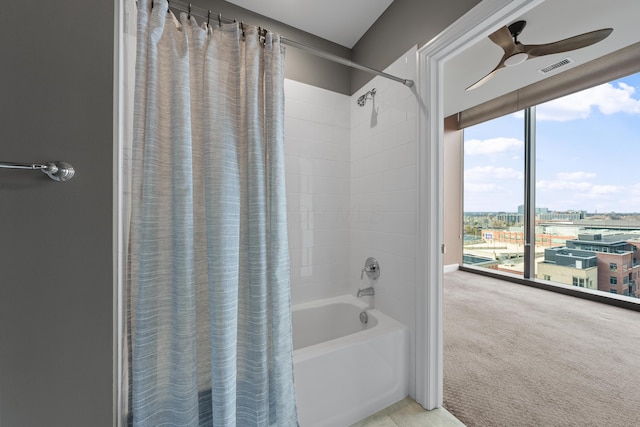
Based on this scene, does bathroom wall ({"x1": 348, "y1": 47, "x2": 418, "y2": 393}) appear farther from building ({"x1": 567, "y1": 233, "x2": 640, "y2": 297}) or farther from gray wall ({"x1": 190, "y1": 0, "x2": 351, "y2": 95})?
building ({"x1": 567, "y1": 233, "x2": 640, "y2": 297})

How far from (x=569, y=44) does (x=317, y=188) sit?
92.2 inches

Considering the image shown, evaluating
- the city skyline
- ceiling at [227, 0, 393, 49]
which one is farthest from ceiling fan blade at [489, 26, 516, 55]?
the city skyline

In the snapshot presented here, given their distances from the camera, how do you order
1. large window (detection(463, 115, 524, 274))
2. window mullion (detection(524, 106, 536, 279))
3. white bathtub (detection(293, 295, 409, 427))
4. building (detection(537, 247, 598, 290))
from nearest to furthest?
white bathtub (detection(293, 295, 409, 427))
building (detection(537, 247, 598, 290))
window mullion (detection(524, 106, 536, 279))
large window (detection(463, 115, 524, 274))

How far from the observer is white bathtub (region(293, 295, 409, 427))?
1.24 meters

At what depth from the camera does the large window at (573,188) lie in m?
3.05

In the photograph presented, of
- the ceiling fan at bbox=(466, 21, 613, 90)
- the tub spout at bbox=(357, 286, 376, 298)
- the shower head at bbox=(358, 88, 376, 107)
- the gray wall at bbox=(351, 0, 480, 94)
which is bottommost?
the tub spout at bbox=(357, 286, 376, 298)

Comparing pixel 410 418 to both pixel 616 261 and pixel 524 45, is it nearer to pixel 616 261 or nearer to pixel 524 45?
pixel 524 45

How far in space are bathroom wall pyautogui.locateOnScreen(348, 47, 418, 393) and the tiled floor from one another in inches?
5.6

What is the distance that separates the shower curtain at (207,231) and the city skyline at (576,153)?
14.7ft
